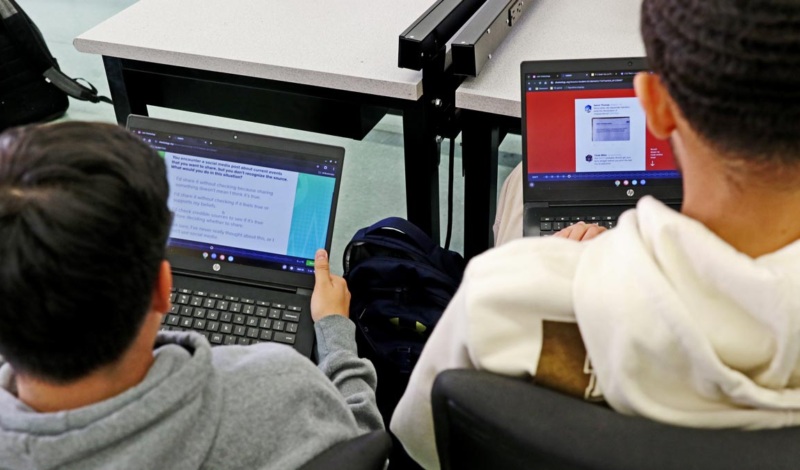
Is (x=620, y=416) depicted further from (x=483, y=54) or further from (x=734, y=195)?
(x=483, y=54)

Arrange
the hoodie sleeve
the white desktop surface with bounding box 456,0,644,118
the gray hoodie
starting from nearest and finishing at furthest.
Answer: the gray hoodie
the hoodie sleeve
the white desktop surface with bounding box 456,0,644,118

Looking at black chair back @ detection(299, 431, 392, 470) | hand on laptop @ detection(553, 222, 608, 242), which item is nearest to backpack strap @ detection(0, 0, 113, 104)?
Result: hand on laptop @ detection(553, 222, 608, 242)

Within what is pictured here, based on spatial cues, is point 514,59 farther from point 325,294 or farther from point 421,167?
point 325,294

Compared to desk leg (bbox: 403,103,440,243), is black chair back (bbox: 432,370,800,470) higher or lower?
higher

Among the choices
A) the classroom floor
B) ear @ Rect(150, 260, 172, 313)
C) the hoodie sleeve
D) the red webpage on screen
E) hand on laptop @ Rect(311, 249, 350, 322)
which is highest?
ear @ Rect(150, 260, 172, 313)

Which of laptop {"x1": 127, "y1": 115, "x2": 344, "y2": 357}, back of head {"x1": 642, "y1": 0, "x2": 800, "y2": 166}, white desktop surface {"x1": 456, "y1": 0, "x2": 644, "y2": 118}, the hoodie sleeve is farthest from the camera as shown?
white desktop surface {"x1": 456, "y1": 0, "x2": 644, "y2": 118}

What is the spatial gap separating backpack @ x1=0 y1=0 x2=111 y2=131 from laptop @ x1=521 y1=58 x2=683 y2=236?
6.18 ft

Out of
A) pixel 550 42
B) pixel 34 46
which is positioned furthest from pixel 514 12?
pixel 34 46

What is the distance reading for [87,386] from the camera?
71 cm

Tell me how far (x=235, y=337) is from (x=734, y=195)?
31.2 inches

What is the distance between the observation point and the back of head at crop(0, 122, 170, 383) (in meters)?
0.62

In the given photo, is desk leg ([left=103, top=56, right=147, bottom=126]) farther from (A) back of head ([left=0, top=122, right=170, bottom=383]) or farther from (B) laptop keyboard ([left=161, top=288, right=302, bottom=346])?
(A) back of head ([left=0, top=122, right=170, bottom=383])

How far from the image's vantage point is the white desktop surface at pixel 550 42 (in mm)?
1470

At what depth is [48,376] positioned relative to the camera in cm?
69
